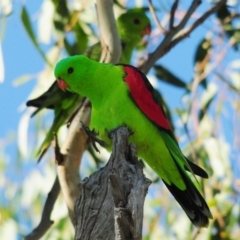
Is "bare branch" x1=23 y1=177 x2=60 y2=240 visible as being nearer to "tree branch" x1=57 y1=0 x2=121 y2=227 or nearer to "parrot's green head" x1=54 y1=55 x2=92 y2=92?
"tree branch" x1=57 y1=0 x2=121 y2=227

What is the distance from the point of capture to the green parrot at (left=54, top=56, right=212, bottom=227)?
270 centimetres

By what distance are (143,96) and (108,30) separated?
0.45 m

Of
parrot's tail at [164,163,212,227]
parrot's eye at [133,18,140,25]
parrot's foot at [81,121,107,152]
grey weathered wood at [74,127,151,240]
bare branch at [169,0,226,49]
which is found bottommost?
parrot's tail at [164,163,212,227]

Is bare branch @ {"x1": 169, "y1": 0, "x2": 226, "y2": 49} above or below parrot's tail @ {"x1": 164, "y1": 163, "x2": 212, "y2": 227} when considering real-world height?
above

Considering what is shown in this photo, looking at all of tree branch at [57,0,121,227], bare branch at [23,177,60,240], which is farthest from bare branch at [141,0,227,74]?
bare branch at [23,177,60,240]

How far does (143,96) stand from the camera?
279 centimetres

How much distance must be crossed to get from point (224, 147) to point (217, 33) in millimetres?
643

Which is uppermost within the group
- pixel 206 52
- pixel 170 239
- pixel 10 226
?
pixel 206 52

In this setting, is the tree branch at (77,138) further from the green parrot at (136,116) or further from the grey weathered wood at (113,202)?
the grey weathered wood at (113,202)

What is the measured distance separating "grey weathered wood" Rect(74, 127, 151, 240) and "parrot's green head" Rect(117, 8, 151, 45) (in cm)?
200

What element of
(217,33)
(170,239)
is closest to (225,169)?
(170,239)

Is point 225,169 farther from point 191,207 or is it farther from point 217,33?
point 191,207

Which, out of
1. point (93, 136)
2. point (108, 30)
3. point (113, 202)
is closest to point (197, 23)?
point (108, 30)

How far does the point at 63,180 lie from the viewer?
3.04 m
